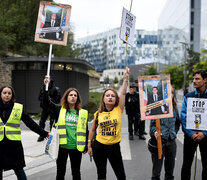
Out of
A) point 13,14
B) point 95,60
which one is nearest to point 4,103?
point 13,14

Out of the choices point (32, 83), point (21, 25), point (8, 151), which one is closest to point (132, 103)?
point (8, 151)

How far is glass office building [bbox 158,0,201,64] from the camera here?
44.5 m

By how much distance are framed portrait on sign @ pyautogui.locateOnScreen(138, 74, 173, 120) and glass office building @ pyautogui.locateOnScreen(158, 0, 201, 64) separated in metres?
30.3

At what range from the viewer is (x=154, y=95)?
12.0 feet

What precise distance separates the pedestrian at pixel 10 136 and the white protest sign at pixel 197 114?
8.55 feet

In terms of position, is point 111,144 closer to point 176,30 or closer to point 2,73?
point 2,73

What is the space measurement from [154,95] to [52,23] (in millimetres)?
2663

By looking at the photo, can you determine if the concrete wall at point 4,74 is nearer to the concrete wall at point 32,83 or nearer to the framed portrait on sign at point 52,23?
the concrete wall at point 32,83

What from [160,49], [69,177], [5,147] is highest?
[160,49]

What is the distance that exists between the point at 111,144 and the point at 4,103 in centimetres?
172

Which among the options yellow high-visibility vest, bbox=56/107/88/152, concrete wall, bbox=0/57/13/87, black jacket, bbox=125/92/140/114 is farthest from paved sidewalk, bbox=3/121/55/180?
concrete wall, bbox=0/57/13/87

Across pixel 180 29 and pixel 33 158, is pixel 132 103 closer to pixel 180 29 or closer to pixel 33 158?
pixel 33 158

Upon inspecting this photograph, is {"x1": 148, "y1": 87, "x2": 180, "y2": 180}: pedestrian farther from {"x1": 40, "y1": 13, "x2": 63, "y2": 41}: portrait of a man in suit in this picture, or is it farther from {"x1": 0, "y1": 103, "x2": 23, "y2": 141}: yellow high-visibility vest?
{"x1": 40, "y1": 13, "x2": 63, "y2": 41}: portrait of a man in suit

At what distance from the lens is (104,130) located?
3.54 metres
